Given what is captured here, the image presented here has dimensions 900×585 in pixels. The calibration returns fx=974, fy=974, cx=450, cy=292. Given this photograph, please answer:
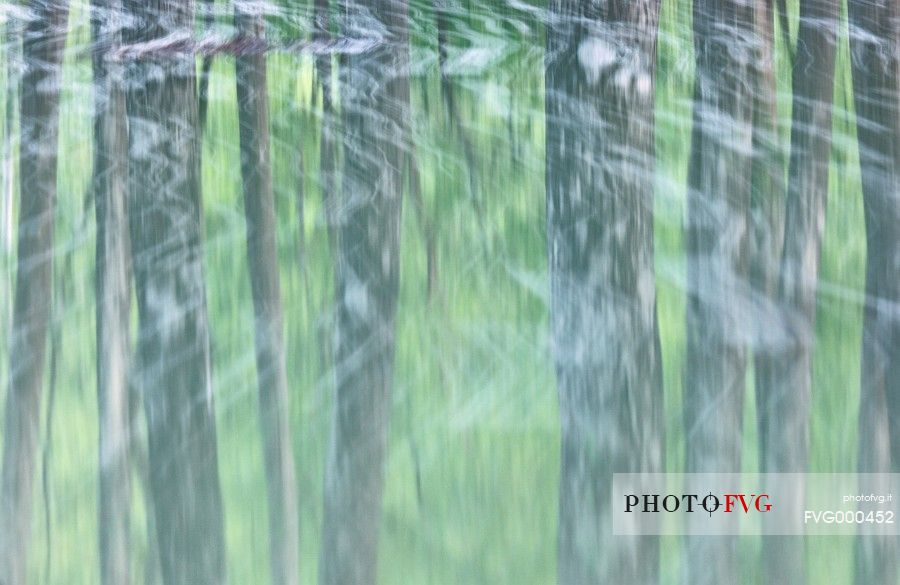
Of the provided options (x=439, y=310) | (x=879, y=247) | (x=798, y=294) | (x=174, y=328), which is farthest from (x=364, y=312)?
(x=879, y=247)

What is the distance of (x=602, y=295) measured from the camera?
41.9 inches

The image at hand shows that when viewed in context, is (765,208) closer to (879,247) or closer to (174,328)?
(879,247)

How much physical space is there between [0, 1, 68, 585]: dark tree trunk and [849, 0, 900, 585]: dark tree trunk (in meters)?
0.64

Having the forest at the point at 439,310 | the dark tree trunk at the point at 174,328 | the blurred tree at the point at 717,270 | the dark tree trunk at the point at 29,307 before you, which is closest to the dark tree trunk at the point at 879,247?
the forest at the point at 439,310

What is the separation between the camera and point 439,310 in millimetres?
1037

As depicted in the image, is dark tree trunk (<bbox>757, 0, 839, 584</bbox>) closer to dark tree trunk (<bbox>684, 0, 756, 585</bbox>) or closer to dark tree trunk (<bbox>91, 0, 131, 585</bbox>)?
dark tree trunk (<bbox>684, 0, 756, 585</bbox>)

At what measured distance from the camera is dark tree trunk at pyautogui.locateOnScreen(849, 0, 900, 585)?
0.81 meters

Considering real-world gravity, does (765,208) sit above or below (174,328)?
above

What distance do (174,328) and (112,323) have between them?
2.7 inches

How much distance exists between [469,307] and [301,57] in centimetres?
104

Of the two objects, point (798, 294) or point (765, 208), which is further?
point (765, 208)

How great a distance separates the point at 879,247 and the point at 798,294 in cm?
15

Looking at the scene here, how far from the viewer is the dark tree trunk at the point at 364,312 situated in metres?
0.76

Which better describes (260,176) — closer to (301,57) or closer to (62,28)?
(301,57)
